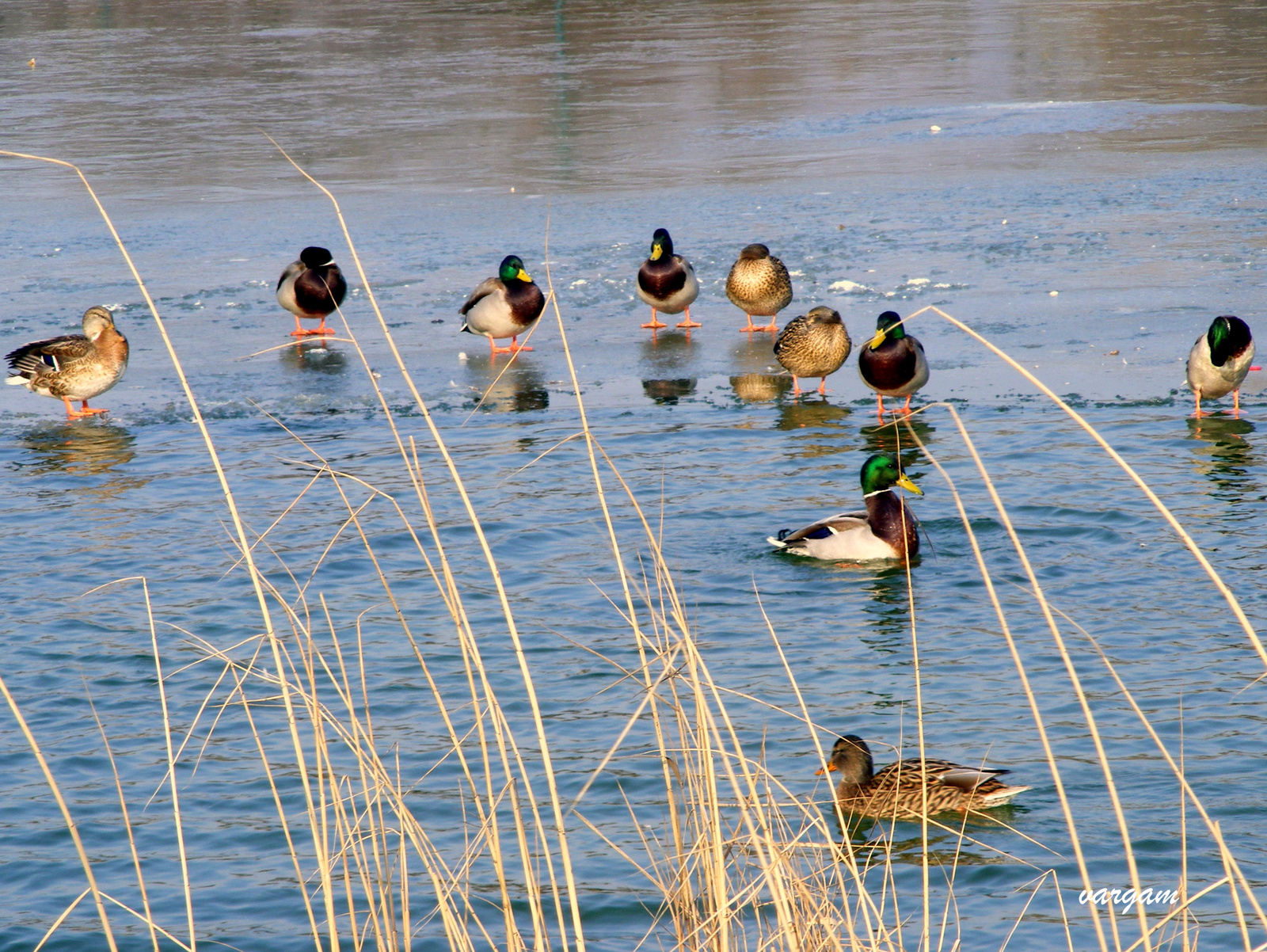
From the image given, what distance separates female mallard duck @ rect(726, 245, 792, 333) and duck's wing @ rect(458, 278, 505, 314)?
1521 millimetres

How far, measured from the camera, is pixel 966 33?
2258 centimetres

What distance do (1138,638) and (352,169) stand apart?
11.2 m

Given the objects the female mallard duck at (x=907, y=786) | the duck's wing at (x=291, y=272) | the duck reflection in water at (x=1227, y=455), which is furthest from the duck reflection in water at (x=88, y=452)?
the duck reflection in water at (x=1227, y=455)

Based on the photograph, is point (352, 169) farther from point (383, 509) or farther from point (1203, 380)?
point (1203, 380)

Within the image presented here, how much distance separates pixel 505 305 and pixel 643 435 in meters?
2.10

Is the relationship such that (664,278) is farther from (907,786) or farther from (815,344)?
(907,786)

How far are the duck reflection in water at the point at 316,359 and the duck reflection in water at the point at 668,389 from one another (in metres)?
2.10

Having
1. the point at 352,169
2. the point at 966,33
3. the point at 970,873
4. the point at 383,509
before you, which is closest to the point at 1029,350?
the point at 383,509

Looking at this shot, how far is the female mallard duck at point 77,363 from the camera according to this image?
8.66 meters

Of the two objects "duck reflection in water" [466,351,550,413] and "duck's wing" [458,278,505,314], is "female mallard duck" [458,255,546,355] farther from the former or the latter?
"duck reflection in water" [466,351,550,413]

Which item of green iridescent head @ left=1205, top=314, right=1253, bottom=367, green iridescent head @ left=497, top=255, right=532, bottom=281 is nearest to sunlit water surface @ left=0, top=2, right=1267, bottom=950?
green iridescent head @ left=1205, top=314, right=1253, bottom=367

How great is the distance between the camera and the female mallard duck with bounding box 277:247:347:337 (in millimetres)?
9953

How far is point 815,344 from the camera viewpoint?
868 centimetres

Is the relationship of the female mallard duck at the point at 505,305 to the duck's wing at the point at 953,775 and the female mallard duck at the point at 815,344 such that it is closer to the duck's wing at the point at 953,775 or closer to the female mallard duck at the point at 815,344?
the female mallard duck at the point at 815,344
